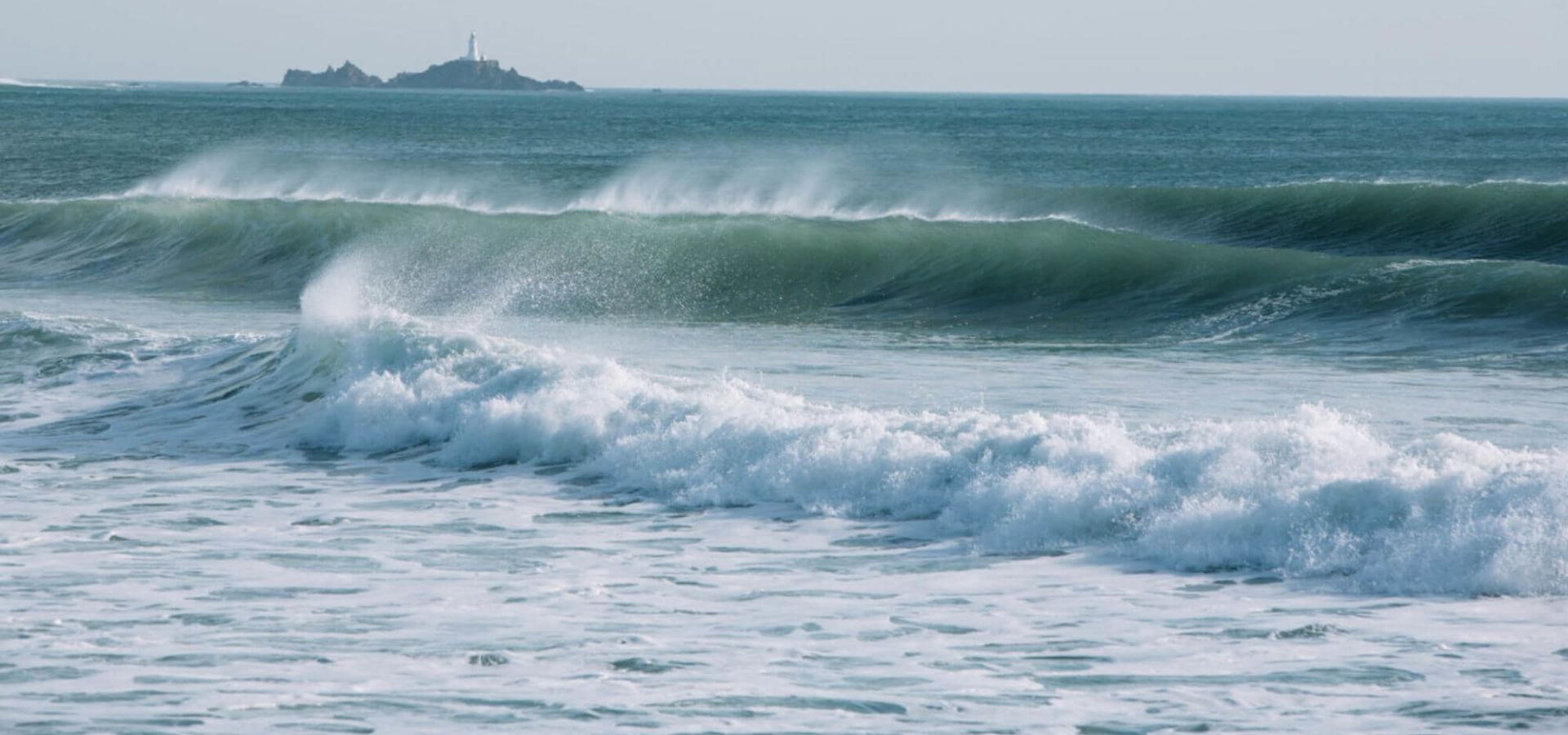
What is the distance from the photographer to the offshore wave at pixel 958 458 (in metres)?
7.86

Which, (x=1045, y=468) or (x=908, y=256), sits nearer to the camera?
(x=1045, y=468)

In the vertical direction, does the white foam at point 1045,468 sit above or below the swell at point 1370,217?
below

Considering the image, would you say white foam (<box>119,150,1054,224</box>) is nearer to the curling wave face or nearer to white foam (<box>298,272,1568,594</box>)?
the curling wave face

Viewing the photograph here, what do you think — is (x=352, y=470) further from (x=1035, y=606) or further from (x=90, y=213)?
(x=90, y=213)

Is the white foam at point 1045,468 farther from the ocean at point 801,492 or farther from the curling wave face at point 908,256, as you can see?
the curling wave face at point 908,256

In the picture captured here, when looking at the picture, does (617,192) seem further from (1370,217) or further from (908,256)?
(1370,217)

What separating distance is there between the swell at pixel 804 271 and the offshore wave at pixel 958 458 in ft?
23.4

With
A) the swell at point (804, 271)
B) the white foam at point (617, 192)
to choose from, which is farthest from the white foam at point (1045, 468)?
the white foam at point (617, 192)

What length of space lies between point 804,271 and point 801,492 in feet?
47.1

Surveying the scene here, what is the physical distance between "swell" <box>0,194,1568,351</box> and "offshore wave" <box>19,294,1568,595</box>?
23.4ft

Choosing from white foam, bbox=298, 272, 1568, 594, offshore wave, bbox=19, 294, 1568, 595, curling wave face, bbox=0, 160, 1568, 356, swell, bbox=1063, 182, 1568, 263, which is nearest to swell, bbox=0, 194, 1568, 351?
curling wave face, bbox=0, 160, 1568, 356

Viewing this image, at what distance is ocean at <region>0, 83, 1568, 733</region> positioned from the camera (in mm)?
6277

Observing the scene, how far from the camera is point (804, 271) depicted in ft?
78.1

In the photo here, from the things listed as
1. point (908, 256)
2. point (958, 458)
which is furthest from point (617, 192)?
point (958, 458)
